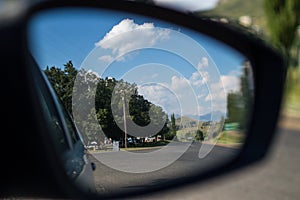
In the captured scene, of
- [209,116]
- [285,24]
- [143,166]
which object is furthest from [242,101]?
[285,24]

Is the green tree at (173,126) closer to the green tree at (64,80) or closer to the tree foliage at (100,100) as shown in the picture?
the tree foliage at (100,100)

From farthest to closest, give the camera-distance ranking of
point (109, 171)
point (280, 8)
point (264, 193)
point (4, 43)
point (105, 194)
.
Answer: point (280, 8)
point (264, 193)
point (109, 171)
point (105, 194)
point (4, 43)

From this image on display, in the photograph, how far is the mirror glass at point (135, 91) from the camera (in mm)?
1499

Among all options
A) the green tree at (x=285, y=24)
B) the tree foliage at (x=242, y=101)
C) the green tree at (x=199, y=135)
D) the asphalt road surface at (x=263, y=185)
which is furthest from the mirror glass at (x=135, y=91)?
the green tree at (x=285, y=24)

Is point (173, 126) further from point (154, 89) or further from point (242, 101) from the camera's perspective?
point (242, 101)

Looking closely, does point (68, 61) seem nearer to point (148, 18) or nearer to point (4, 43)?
point (148, 18)

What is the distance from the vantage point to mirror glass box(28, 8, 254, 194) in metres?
1.50

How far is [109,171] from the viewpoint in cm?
154

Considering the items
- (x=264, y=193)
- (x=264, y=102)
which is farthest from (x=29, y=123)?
(x=264, y=193)

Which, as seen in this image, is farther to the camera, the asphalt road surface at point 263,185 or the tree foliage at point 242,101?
the asphalt road surface at point 263,185

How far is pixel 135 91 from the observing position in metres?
1.58

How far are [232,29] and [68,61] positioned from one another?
462mm

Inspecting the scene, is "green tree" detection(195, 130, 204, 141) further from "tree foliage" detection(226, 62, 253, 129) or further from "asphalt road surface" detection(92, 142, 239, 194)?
"tree foliage" detection(226, 62, 253, 129)

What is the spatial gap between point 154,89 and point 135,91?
0.07 m
